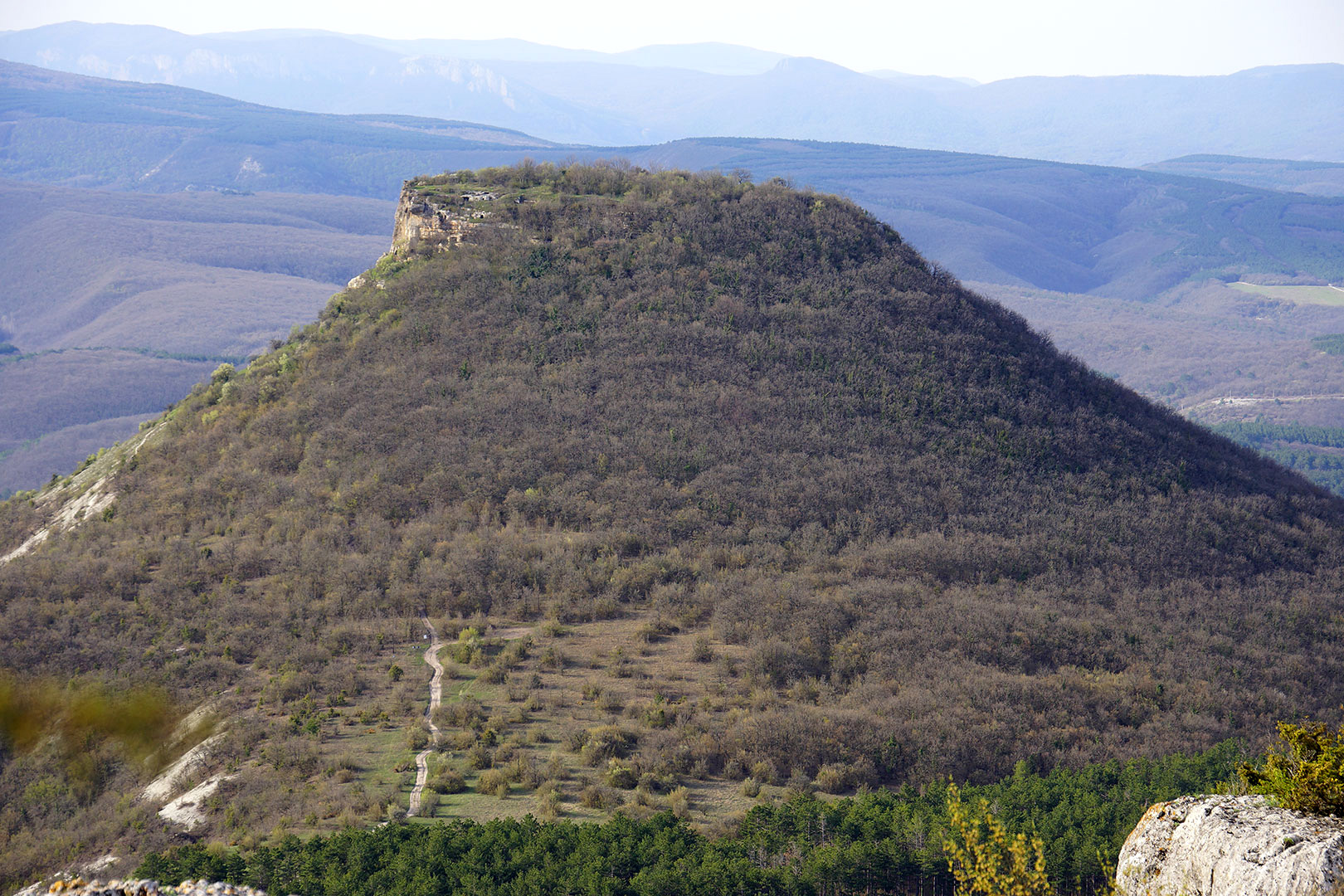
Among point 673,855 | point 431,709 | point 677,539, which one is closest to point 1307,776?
point 673,855

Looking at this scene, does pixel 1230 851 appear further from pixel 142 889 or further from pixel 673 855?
pixel 142 889

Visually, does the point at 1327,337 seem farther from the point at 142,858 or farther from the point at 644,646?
the point at 142,858

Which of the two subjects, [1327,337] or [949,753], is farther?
[1327,337]

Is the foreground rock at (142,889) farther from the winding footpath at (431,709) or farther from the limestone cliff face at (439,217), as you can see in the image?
the limestone cliff face at (439,217)

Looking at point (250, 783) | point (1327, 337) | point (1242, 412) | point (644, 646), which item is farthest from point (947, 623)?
point (1327, 337)

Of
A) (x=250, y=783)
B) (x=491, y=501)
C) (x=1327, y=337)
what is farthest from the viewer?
(x=1327, y=337)

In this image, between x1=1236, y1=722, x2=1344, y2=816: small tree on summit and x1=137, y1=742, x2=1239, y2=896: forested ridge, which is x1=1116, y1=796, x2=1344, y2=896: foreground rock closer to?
x1=1236, y1=722, x2=1344, y2=816: small tree on summit

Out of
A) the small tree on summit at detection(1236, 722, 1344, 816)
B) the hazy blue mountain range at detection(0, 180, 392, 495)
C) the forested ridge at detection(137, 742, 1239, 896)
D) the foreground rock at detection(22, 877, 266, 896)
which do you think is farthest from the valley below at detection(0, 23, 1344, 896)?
the hazy blue mountain range at detection(0, 180, 392, 495)
